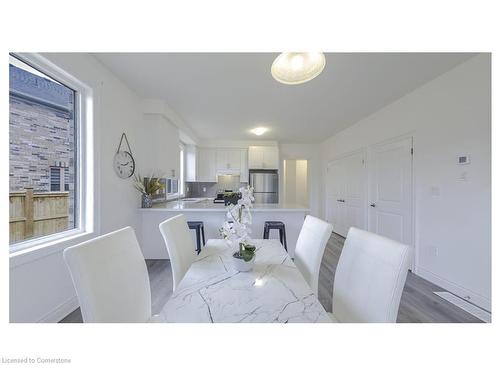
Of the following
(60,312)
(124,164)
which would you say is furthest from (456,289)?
(124,164)

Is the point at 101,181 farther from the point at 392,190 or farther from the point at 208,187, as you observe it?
the point at 392,190

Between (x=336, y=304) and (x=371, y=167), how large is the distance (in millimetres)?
3256

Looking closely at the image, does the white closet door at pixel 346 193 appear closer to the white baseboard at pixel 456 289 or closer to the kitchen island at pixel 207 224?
the white baseboard at pixel 456 289

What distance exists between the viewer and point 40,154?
1750mm

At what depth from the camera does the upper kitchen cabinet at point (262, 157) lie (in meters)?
5.61

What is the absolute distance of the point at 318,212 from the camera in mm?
6211

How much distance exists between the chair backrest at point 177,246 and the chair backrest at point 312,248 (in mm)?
851

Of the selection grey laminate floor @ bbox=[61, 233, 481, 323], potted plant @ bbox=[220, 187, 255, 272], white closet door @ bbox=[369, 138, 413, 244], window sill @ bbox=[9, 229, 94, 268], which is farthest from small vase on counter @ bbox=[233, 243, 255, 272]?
white closet door @ bbox=[369, 138, 413, 244]

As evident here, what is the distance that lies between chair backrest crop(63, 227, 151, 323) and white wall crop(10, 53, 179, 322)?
102cm

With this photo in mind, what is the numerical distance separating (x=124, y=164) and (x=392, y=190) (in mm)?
3897

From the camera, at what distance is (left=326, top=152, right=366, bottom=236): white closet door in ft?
13.7

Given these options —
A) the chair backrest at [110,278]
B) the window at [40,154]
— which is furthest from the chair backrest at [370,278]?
the window at [40,154]
